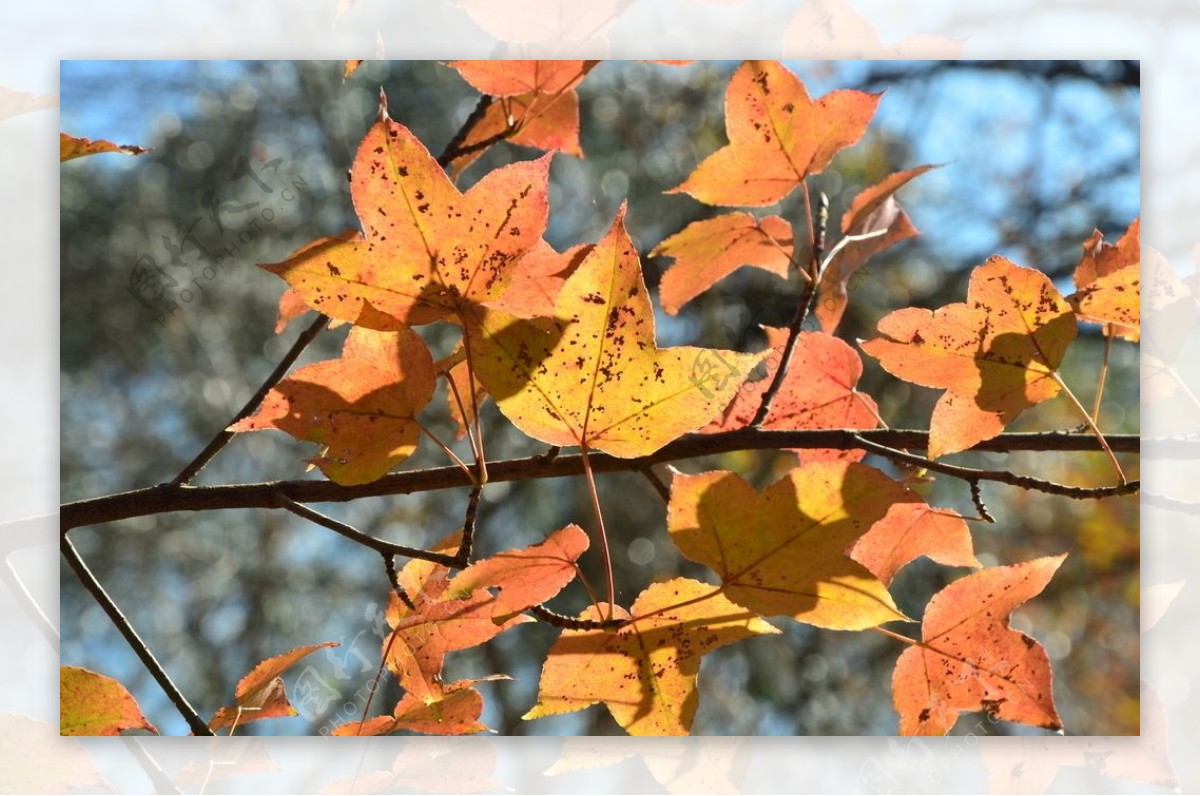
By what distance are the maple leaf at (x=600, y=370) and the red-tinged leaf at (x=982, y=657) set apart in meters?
0.28

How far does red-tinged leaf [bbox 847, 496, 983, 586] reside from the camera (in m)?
0.67

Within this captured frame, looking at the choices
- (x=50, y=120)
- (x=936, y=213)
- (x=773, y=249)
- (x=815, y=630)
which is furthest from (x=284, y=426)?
(x=815, y=630)

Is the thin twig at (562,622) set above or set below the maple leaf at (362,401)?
below

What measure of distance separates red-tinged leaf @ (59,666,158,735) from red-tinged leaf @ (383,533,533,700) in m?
0.26

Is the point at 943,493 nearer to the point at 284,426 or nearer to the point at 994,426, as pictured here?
the point at 994,426

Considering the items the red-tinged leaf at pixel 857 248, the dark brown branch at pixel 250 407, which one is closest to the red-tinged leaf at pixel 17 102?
the dark brown branch at pixel 250 407

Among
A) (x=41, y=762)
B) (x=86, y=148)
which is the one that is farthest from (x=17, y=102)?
(x=41, y=762)

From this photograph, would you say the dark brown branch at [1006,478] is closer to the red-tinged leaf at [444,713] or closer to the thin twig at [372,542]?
the thin twig at [372,542]

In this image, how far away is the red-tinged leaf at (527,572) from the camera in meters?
0.53

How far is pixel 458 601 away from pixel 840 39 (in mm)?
555

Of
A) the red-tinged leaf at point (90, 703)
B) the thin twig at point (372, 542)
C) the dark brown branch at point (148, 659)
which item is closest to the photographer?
the thin twig at point (372, 542)

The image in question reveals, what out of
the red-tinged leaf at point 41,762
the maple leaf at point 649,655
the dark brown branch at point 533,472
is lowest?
the red-tinged leaf at point 41,762

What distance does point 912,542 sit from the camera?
0.68 m

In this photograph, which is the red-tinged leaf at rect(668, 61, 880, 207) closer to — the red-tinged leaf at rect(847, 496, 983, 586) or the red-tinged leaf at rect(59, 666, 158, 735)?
the red-tinged leaf at rect(847, 496, 983, 586)
